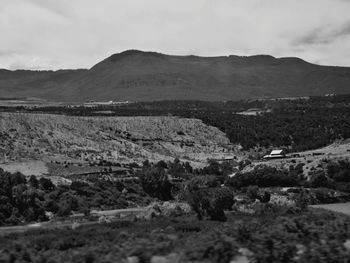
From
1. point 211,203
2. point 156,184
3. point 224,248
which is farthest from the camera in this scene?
point 156,184

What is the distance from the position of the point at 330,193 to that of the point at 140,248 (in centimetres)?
6778

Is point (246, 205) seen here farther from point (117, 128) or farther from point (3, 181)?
point (117, 128)

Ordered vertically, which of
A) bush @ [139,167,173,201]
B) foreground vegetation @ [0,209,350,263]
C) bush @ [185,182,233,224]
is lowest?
bush @ [139,167,173,201]

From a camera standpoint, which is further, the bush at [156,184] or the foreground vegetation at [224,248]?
the bush at [156,184]

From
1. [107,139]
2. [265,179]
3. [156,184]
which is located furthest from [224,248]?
[107,139]

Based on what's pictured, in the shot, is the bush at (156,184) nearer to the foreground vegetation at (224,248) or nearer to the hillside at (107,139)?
the hillside at (107,139)

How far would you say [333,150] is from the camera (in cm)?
11338

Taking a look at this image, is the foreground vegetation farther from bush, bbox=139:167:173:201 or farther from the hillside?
the hillside

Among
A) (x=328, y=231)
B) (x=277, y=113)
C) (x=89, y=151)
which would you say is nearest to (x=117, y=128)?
(x=89, y=151)

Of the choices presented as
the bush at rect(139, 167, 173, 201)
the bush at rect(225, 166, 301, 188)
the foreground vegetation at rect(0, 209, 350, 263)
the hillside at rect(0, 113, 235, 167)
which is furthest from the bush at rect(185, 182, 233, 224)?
the hillside at rect(0, 113, 235, 167)

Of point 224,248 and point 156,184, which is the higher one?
point 224,248

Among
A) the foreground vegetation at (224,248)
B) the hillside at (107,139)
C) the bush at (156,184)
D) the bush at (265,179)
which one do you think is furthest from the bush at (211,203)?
the hillside at (107,139)

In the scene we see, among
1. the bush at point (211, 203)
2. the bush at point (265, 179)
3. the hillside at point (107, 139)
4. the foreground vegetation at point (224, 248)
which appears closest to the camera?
the foreground vegetation at point (224, 248)

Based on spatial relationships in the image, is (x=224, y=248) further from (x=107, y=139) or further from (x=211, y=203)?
(x=107, y=139)
